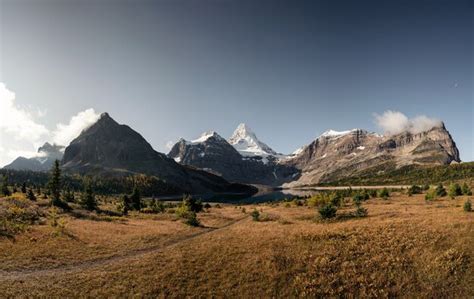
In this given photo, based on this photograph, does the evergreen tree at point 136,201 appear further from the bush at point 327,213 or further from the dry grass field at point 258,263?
the bush at point 327,213

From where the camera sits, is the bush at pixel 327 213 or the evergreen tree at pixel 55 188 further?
the evergreen tree at pixel 55 188

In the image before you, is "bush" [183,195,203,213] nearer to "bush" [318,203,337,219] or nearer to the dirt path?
"bush" [318,203,337,219]

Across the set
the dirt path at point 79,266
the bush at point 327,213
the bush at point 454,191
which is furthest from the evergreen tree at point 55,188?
the bush at point 454,191

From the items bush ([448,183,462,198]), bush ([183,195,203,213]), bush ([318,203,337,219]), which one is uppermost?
bush ([448,183,462,198])

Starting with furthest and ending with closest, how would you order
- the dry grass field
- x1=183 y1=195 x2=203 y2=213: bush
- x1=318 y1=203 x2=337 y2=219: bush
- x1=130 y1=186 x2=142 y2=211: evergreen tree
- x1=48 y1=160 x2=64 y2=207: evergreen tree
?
x1=130 y1=186 x2=142 y2=211: evergreen tree → x1=183 y1=195 x2=203 y2=213: bush → x1=48 y1=160 x2=64 y2=207: evergreen tree → x1=318 y1=203 x2=337 y2=219: bush → the dry grass field

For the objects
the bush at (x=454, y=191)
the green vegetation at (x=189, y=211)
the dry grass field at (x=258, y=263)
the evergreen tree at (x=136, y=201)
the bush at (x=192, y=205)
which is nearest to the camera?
the dry grass field at (x=258, y=263)

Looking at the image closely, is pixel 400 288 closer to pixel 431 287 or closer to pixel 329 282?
pixel 431 287

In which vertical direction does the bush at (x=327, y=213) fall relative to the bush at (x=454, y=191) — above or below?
below

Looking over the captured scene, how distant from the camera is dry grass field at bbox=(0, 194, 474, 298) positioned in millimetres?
20906

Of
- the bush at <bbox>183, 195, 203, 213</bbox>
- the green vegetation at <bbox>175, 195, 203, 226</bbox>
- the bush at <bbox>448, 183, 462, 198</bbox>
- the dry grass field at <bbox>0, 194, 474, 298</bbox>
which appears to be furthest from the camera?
the bush at <bbox>183, 195, 203, 213</bbox>

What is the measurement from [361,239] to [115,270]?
82.6 ft

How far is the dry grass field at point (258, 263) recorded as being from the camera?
68.6ft

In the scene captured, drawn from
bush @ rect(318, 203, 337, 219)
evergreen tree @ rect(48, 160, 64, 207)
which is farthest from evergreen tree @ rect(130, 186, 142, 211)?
bush @ rect(318, 203, 337, 219)

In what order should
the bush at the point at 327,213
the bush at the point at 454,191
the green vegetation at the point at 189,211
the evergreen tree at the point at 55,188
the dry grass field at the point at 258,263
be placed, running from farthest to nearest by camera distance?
the bush at the point at 454,191
the evergreen tree at the point at 55,188
the green vegetation at the point at 189,211
the bush at the point at 327,213
the dry grass field at the point at 258,263
